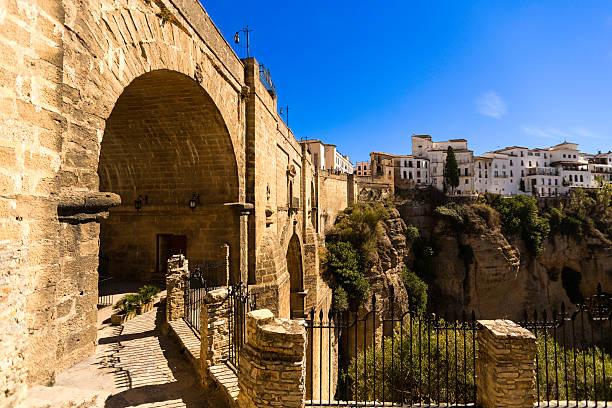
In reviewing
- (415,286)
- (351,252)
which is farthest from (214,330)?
(415,286)

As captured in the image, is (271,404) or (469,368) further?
(469,368)

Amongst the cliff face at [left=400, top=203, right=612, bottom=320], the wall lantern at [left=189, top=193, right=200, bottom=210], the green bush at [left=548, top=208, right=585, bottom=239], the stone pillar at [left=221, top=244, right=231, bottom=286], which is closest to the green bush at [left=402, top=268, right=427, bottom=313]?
the cliff face at [left=400, top=203, right=612, bottom=320]

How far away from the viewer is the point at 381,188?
129ft

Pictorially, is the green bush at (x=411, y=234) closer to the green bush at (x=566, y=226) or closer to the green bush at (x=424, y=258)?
the green bush at (x=424, y=258)

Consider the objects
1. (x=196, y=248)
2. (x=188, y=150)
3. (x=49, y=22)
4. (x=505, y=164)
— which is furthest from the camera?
(x=505, y=164)

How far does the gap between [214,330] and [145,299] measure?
408cm

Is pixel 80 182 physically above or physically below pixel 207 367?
above

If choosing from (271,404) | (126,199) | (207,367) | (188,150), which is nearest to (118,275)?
(126,199)

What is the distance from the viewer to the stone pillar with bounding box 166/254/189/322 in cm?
719

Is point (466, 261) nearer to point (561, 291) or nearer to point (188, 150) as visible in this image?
point (561, 291)

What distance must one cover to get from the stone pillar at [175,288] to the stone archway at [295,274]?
9709mm

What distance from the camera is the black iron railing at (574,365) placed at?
14.3ft

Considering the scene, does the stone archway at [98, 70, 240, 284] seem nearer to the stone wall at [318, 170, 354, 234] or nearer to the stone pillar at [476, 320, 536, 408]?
the stone pillar at [476, 320, 536, 408]

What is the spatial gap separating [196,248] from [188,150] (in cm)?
293
